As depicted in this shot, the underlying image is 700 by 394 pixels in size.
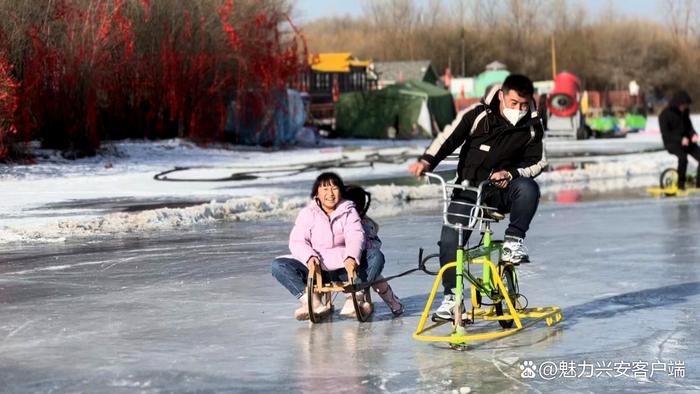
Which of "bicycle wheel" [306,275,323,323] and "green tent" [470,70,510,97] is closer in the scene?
"bicycle wheel" [306,275,323,323]

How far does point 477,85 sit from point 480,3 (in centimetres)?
4064

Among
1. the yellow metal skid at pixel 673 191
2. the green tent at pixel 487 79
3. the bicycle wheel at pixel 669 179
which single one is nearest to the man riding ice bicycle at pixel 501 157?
the yellow metal skid at pixel 673 191

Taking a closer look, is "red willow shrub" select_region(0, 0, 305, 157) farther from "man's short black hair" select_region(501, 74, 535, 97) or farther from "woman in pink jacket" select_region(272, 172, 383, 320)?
"man's short black hair" select_region(501, 74, 535, 97)

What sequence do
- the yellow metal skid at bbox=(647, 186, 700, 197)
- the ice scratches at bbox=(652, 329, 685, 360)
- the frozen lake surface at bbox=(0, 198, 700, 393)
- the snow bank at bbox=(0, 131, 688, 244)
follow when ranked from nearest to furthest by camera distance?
the frozen lake surface at bbox=(0, 198, 700, 393) → the ice scratches at bbox=(652, 329, 685, 360) → the snow bank at bbox=(0, 131, 688, 244) → the yellow metal skid at bbox=(647, 186, 700, 197)

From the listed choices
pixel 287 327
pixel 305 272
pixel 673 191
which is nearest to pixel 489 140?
pixel 305 272

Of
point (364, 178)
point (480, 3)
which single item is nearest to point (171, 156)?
point (364, 178)

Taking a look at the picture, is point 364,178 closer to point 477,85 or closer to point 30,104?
point 30,104

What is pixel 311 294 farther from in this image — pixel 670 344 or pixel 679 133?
pixel 679 133

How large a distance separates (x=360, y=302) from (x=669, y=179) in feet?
44.5

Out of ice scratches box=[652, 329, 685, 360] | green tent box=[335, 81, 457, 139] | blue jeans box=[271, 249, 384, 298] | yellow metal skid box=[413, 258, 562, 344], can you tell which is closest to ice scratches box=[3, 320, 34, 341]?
blue jeans box=[271, 249, 384, 298]

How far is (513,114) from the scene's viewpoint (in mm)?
8086

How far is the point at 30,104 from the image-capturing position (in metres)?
32.2

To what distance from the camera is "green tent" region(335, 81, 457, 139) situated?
5162cm

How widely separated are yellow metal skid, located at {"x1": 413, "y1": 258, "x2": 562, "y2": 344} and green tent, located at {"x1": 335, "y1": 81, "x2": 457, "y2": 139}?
42.6 m
